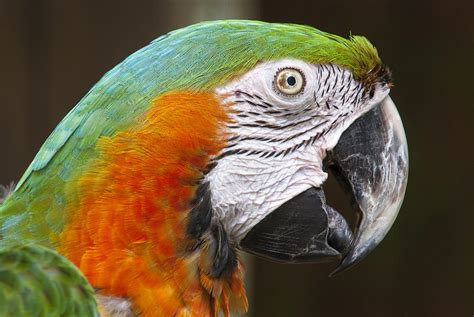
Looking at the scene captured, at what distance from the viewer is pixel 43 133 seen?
4.11m

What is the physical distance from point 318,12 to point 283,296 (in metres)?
1.61

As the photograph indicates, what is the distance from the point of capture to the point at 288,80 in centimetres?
187

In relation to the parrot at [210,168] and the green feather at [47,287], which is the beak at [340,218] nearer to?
the parrot at [210,168]

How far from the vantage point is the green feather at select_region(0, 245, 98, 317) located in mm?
1571

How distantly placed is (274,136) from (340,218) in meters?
0.27

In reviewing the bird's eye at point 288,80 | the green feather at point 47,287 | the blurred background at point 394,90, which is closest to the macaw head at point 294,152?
the bird's eye at point 288,80

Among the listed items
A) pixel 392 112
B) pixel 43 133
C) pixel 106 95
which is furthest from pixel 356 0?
pixel 106 95

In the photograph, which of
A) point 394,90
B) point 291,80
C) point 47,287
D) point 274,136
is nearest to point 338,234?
point 274,136

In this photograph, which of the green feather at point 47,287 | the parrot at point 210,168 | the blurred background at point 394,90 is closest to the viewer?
the green feather at point 47,287

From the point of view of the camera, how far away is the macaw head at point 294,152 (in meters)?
1.84

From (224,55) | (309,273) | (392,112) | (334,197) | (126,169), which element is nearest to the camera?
(126,169)

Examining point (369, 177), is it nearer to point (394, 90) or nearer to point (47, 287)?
point (47, 287)

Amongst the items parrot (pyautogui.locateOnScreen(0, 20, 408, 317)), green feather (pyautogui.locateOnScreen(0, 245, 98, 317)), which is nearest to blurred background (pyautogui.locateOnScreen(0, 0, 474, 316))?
parrot (pyautogui.locateOnScreen(0, 20, 408, 317))

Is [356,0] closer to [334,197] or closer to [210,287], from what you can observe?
[334,197]
